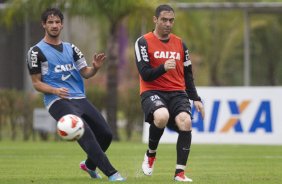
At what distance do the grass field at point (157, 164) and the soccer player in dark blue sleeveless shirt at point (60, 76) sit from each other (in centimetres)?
79

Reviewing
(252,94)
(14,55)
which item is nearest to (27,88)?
(14,55)

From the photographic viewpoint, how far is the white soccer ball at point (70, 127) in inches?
433

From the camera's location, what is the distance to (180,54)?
12.4 meters

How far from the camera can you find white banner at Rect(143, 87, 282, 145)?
74.4ft

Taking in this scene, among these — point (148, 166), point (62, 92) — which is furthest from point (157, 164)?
point (62, 92)

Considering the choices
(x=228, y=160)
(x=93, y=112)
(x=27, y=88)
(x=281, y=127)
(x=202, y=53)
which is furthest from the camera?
(x=202, y=53)

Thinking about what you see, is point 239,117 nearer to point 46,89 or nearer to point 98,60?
point 98,60

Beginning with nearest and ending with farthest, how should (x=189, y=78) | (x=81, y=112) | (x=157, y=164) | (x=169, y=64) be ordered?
1. (x=169, y=64)
2. (x=81, y=112)
3. (x=189, y=78)
4. (x=157, y=164)

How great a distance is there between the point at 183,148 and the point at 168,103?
71 centimetres

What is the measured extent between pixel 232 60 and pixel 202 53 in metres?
1.88

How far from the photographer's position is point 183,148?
39.1ft

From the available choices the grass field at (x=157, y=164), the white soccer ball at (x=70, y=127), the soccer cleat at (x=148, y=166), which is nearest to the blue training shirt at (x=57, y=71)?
the white soccer ball at (x=70, y=127)

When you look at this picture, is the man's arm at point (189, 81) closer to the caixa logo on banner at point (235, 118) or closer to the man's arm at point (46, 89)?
the man's arm at point (46, 89)

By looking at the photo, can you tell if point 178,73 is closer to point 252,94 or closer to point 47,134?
point 252,94
